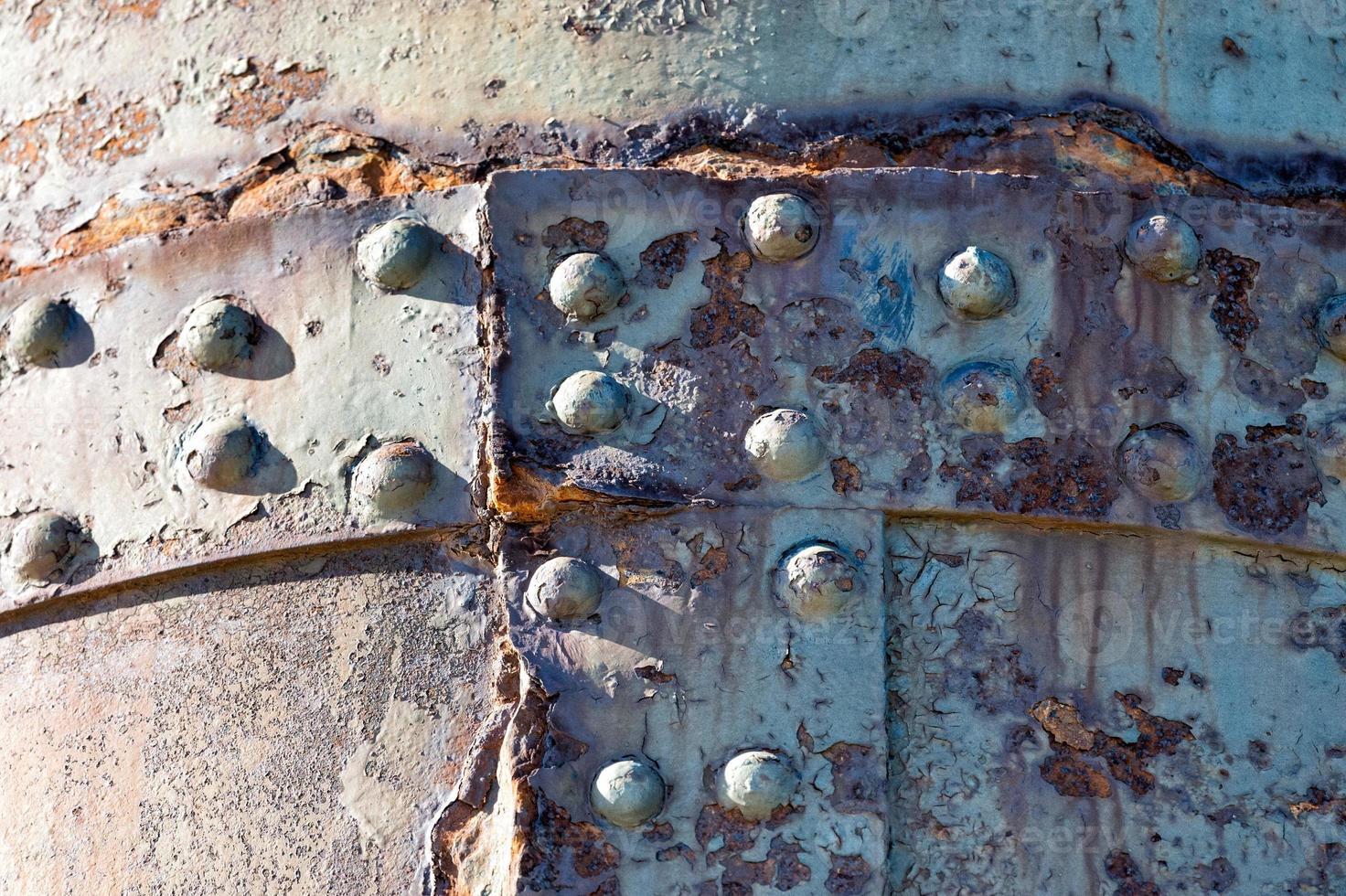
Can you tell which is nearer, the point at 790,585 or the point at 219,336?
the point at 790,585

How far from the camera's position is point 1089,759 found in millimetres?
1507

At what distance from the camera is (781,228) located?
1.58m

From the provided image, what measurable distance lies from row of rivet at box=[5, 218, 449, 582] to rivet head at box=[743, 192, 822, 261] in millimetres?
340

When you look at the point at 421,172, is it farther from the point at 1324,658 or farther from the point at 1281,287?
the point at 1324,658

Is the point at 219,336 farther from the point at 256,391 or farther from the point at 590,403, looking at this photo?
the point at 590,403

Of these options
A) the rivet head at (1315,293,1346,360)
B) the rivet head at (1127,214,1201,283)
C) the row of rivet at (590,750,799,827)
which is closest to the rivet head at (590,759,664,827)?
the row of rivet at (590,750,799,827)

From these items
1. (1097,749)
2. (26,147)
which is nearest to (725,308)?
(1097,749)

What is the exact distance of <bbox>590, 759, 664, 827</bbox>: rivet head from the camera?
1.46m

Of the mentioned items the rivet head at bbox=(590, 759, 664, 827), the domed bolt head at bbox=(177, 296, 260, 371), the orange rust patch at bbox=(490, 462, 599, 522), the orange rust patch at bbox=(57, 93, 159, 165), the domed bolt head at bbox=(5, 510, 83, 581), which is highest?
the orange rust patch at bbox=(57, 93, 159, 165)

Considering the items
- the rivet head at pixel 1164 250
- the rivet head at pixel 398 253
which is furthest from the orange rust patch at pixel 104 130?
the rivet head at pixel 1164 250

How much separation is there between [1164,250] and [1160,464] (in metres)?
0.23

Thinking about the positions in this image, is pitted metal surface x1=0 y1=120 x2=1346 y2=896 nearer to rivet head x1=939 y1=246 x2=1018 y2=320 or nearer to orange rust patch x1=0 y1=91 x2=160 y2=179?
rivet head x1=939 y1=246 x2=1018 y2=320

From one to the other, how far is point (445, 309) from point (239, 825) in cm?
57

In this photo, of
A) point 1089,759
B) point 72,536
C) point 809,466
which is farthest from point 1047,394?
point 72,536
